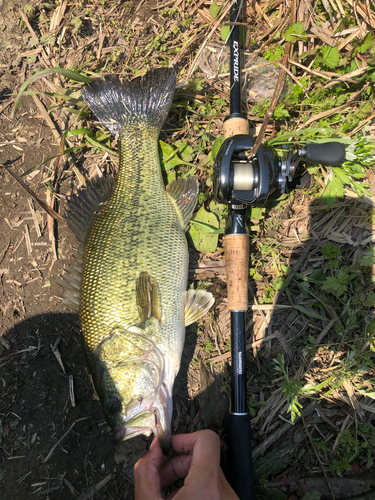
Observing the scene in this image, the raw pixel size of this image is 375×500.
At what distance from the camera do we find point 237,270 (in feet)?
8.84

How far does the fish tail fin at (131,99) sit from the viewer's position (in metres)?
2.95

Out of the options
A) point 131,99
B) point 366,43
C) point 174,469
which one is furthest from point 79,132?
point 174,469

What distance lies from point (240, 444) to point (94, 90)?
3.35 metres

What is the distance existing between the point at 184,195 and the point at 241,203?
2.15ft

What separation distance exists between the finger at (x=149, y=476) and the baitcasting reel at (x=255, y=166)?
196 centimetres

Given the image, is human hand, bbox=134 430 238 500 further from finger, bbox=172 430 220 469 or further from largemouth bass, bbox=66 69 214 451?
largemouth bass, bbox=66 69 214 451

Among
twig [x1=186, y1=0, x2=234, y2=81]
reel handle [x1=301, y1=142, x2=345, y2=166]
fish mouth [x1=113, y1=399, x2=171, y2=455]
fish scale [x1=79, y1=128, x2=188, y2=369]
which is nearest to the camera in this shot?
fish mouth [x1=113, y1=399, x2=171, y2=455]

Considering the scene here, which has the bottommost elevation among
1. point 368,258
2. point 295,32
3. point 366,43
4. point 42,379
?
point 42,379

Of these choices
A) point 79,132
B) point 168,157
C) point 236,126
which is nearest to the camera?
point 236,126

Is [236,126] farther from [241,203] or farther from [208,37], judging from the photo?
[208,37]

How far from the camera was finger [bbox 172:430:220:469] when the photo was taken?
216 centimetres

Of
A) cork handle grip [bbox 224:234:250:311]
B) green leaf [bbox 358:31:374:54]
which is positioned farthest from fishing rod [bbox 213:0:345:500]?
green leaf [bbox 358:31:374:54]

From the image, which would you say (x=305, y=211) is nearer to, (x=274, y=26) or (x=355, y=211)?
(x=355, y=211)

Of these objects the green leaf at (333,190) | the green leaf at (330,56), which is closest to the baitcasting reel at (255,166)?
the green leaf at (333,190)
